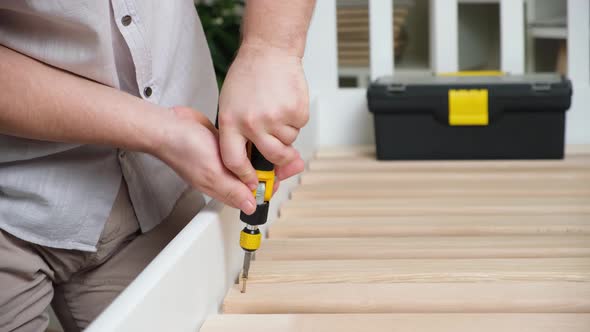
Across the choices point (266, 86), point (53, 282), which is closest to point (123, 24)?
point (266, 86)

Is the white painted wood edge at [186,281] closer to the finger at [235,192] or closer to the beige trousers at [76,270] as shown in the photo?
the finger at [235,192]

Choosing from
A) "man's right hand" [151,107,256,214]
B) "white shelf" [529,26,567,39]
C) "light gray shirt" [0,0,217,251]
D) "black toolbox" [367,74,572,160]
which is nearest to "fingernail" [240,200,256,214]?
"man's right hand" [151,107,256,214]

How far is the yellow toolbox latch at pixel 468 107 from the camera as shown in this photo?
1.47m

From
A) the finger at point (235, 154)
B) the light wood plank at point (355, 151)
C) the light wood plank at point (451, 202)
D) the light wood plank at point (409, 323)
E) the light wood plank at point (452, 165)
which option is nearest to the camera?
the light wood plank at point (409, 323)

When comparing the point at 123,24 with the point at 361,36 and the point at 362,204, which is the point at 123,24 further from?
the point at 361,36

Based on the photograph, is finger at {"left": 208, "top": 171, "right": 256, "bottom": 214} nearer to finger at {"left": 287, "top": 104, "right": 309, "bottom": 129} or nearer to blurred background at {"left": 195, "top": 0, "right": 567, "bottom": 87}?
finger at {"left": 287, "top": 104, "right": 309, "bottom": 129}

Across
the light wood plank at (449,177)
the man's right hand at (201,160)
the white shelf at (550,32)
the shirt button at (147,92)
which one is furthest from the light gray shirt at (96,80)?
the white shelf at (550,32)

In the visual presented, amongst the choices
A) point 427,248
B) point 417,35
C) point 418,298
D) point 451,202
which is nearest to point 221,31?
point 451,202

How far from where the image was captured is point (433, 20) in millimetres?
1658

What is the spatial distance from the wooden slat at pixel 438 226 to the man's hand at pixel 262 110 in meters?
0.21

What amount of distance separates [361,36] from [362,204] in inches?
75.2

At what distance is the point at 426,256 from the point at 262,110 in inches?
10.7

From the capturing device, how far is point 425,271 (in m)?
0.81

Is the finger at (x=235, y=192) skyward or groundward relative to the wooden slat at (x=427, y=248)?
skyward
